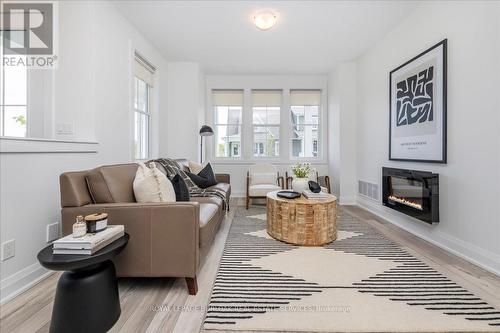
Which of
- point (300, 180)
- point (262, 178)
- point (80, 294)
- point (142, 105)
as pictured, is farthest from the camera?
point (262, 178)

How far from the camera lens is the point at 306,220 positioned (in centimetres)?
→ 252

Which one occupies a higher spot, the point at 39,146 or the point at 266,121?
the point at 266,121

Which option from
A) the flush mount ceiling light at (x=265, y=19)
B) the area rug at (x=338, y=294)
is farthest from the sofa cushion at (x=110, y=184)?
the flush mount ceiling light at (x=265, y=19)

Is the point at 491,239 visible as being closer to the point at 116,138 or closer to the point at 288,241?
the point at 288,241

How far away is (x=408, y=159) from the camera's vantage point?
3070 mm

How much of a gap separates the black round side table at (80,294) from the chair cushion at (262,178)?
3498mm

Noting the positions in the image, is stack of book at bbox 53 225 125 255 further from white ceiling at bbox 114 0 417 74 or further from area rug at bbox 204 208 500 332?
white ceiling at bbox 114 0 417 74

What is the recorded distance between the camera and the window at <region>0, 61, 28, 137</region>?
2.20m

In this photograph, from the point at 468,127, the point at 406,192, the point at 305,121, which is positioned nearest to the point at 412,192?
the point at 406,192

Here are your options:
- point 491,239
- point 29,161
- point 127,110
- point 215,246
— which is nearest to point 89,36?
point 127,110

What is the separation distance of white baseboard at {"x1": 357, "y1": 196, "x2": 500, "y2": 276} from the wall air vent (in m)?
0.19

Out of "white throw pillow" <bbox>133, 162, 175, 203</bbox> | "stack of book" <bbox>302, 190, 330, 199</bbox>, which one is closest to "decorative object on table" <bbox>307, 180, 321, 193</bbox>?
"stack of book" <bbox>302, 190, 330, 199</bbox>

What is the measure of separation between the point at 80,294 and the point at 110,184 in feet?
2.59

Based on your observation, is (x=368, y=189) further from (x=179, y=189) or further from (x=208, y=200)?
(x=179, y=189)
